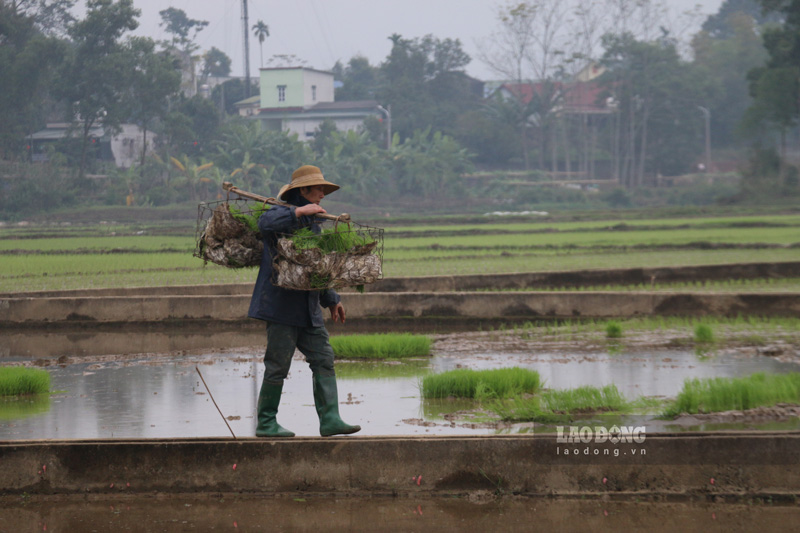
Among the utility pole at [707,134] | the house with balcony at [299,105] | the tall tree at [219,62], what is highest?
the tall tree at [219,62]

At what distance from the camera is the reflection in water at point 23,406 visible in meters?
6.38

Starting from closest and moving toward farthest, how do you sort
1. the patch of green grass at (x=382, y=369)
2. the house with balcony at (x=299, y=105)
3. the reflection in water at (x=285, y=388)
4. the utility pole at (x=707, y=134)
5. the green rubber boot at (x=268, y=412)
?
the green rubber boot at (x=268, y=412) → the reflection in water at (x=285, y=388) → the patch of green grass at (x=382, y=369) → the utility pole at (x=707, y=134) → the house with balcony at (x=299, y=105)

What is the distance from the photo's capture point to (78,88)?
51281mm

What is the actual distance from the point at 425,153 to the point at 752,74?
19281 millimetres

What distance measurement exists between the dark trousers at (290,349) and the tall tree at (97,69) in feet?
Answer: 159

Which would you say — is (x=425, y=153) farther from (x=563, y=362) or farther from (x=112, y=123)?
(x=563, y=362)

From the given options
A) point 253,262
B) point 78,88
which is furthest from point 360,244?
point 78,88

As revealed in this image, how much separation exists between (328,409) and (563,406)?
180 centimetres

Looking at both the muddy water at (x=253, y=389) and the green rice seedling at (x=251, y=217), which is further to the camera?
the muddy water at (x=253, y=389)

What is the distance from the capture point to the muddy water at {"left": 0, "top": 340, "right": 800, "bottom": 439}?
5.80 m

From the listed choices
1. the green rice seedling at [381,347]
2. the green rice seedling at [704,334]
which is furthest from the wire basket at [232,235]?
the green rice seedling at [704,334]

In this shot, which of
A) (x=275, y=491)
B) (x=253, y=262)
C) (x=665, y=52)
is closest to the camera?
(x=275, y=491)

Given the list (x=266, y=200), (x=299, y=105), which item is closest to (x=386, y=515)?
(x=266, y=200)

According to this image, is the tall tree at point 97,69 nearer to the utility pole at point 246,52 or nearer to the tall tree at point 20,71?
the tall tree at point 20,71
